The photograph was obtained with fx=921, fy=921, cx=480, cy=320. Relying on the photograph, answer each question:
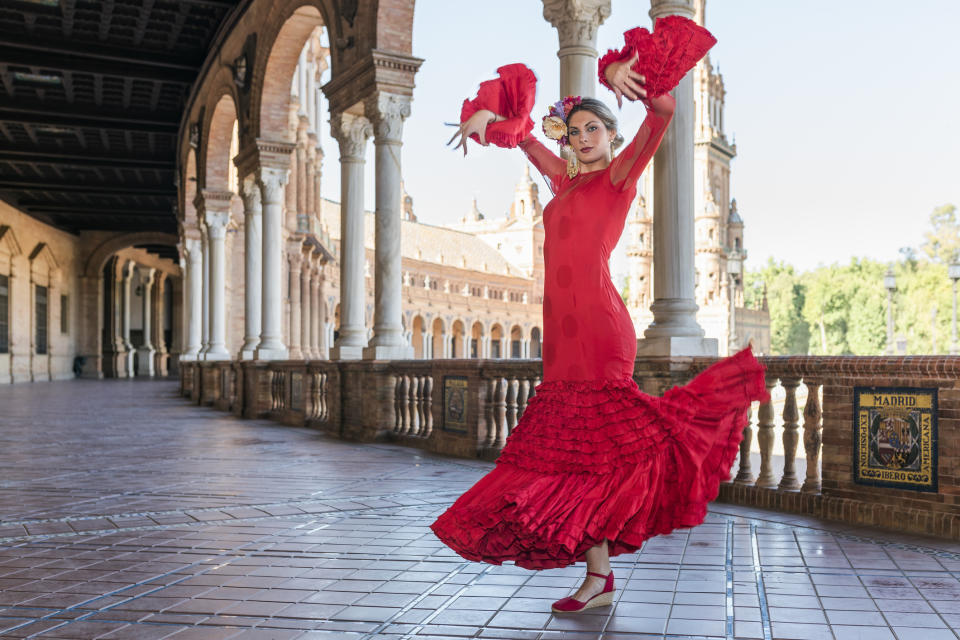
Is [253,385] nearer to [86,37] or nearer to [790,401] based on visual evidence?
[86,37]

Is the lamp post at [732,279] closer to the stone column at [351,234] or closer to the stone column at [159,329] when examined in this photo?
the stone column at [351,234]

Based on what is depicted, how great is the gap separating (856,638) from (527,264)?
314 feet

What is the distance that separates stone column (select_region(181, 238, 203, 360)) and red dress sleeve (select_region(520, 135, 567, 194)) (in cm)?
2220

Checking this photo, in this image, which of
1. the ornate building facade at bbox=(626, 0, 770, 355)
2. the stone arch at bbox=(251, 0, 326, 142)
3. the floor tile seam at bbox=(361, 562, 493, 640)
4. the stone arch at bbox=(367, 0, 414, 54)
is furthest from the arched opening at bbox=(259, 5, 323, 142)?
the ornate building facade at bbox=(626, 0, 770, 355)

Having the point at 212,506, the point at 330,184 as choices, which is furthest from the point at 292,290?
the point at 330,184

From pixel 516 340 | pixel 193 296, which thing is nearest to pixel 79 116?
pixel 193 296

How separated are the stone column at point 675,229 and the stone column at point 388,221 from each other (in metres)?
4.55

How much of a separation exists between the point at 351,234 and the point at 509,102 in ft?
25.9

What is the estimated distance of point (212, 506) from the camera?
5.92m

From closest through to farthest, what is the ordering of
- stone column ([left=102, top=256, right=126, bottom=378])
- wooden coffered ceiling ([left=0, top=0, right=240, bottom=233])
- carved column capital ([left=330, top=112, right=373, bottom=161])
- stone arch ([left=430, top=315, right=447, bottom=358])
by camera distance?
carved column capital ([left=330, top=112, right=373, bottom=161]), wooden coffered ceiling ([left=0, top=0, right=240, bottom=233]), stone column ([left=102, top=256, right=126, bottom=378]), stone arch ([left=430, top=315, right=447, bottom=358])

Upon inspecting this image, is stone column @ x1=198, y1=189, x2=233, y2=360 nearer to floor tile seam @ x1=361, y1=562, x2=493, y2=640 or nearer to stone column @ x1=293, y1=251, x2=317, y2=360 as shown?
stone column @ x1=293, y1=251, x2=317, y2=360

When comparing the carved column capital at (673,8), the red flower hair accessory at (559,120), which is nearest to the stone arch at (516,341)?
the carved column capital at (673,8)

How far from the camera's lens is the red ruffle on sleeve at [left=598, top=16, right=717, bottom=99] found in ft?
10.3

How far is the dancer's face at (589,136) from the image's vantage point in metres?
3.52
